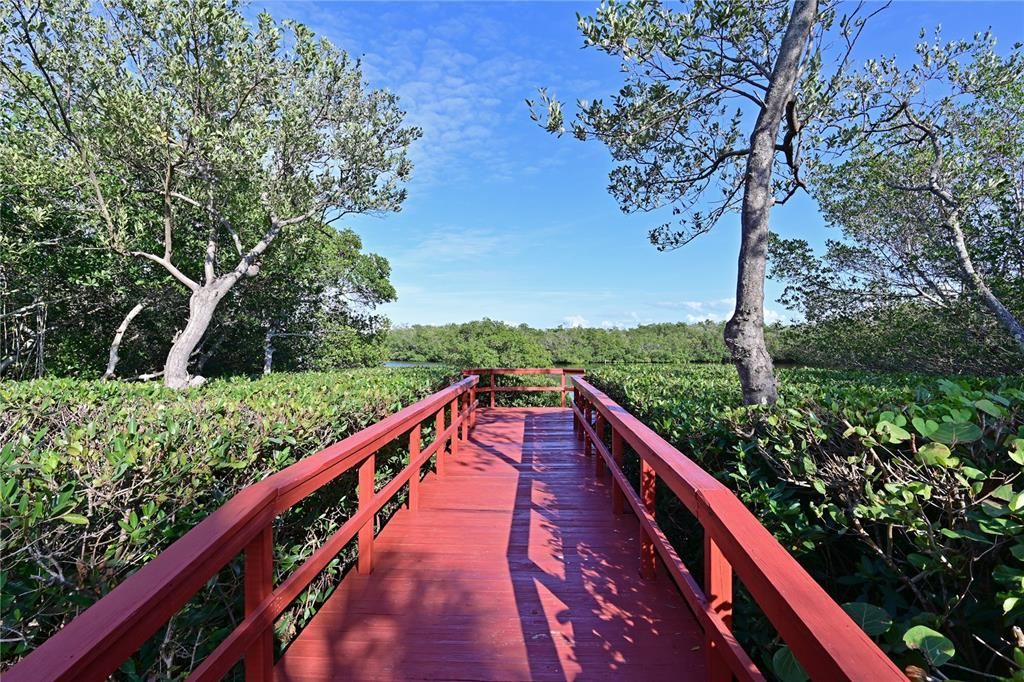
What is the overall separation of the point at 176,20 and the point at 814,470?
27.6 ft

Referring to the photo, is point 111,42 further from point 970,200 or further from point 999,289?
point 999,289

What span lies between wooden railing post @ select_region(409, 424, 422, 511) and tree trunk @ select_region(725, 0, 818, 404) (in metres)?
2.29

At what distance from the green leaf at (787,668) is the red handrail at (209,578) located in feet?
4.27

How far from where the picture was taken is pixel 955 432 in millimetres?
1337

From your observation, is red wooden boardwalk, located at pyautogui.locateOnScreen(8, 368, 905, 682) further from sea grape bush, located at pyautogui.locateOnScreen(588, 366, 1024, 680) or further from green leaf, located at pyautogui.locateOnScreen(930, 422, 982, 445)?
green leaf, located at pyautogui.locateOnScreen(930, 422, 982, 445)

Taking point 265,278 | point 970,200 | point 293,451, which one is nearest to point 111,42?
point 265,278

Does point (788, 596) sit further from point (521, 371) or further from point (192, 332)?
point (192, 332)

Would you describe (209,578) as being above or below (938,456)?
below

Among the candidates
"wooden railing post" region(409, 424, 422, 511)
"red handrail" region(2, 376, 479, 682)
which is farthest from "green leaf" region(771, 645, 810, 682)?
"wooden railing post" region(409, 424, 422, 511)

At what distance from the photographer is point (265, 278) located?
10805 mm

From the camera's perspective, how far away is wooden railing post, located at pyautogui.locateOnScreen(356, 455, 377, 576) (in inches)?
94.9

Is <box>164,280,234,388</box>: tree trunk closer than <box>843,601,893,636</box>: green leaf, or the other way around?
<box>843,601,893,636</box>: green leaf

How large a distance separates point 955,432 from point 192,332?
31.0 feet

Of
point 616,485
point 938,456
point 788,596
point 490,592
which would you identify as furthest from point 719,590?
point 616,485
